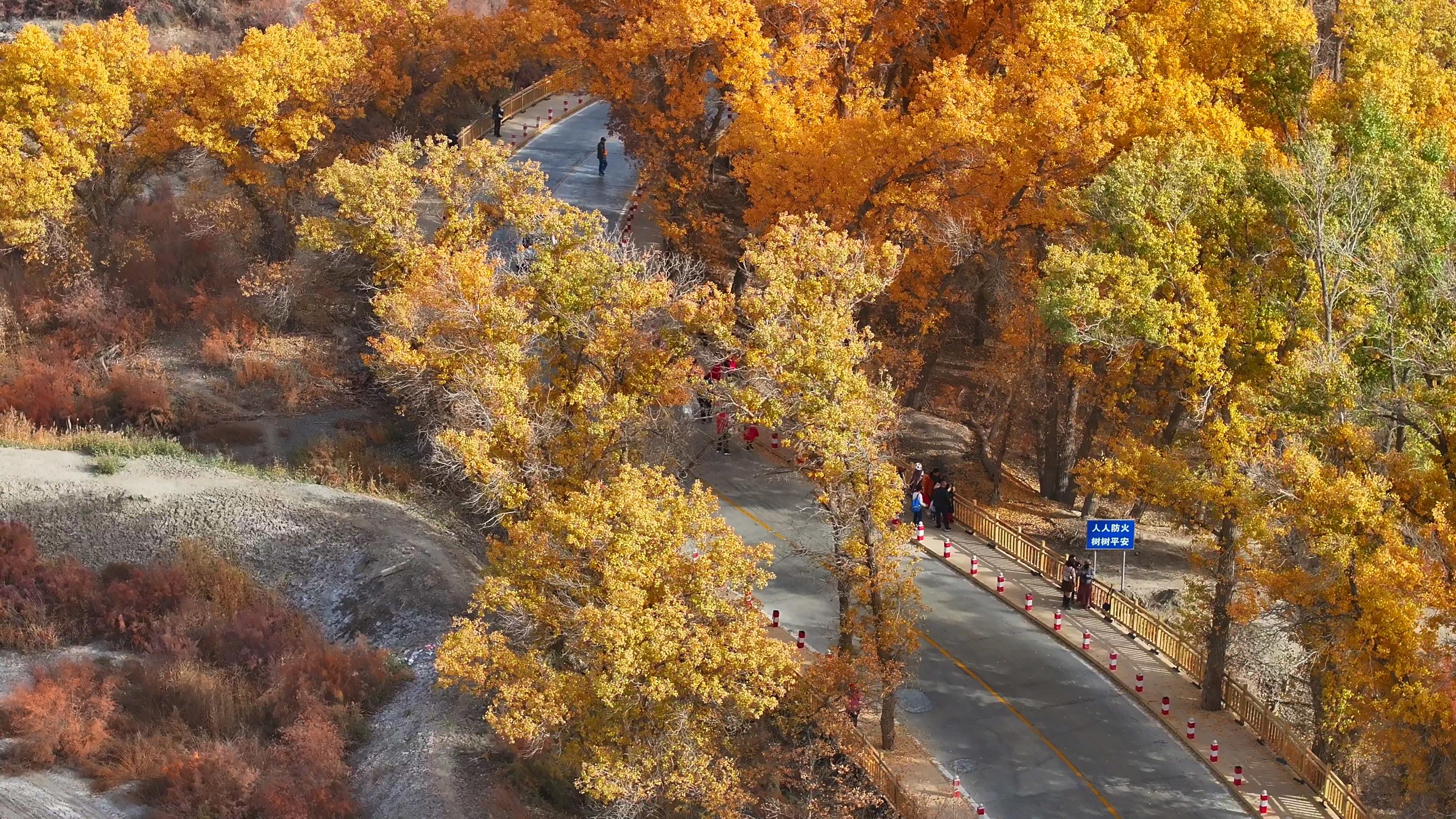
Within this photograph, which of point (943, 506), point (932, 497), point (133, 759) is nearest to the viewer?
point (133, 759)

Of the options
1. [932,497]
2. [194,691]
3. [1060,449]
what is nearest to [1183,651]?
[932,497]

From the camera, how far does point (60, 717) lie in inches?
1081

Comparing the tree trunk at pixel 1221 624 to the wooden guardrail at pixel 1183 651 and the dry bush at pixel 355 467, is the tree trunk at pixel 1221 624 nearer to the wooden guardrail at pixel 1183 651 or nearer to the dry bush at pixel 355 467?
the wooden guardrail at pixel 1183 651

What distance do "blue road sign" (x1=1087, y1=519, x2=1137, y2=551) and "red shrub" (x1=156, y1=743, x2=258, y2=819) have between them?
1791 cm

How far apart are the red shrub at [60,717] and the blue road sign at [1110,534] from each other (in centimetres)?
2045

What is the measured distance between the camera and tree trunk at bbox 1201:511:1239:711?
30188mm

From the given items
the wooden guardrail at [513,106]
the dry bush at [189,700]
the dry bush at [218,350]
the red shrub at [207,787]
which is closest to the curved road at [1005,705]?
the dry bush at [189,700]

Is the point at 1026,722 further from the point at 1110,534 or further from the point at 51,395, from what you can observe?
the point at 51,395

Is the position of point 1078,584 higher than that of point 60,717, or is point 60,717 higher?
point 1078,584

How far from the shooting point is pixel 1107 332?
30328mm

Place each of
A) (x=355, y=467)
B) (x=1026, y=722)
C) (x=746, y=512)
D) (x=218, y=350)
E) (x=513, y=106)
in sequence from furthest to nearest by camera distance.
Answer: (x=513, y=106)
(x=218, y=350)
(x=355, y=467)
(x=746, y=512)
(x=1026, y=722)

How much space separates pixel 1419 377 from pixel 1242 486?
4452 millimetres

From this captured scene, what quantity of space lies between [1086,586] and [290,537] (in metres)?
18.8

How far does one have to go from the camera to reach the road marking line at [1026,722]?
2784 centimetres
